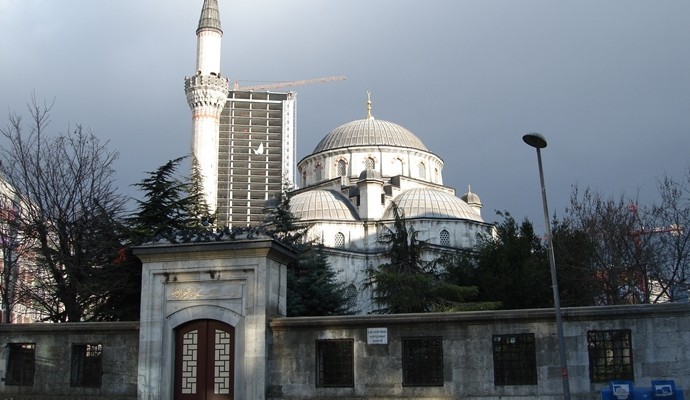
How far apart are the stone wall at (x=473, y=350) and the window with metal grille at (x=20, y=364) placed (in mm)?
5176

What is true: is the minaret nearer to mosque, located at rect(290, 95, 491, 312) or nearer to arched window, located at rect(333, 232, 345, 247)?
mosque, located at rect(290, 95, 491, 312)

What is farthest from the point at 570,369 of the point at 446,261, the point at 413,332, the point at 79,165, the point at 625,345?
the point at 446,261

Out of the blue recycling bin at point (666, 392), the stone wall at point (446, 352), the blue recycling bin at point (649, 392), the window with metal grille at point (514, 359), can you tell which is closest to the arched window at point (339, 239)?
the stone wall at point (446, 352)

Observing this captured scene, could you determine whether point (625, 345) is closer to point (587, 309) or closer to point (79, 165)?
point (587, 309)

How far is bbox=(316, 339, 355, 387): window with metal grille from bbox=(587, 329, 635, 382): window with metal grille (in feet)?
13.8

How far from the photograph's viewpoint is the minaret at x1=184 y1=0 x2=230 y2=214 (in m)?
51.8

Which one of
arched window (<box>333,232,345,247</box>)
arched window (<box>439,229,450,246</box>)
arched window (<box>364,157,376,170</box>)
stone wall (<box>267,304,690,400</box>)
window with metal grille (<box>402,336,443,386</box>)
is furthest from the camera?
arched window (<box>364,157,376,170</box>)

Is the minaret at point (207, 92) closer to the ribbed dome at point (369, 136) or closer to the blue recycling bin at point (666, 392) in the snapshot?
the ribbed dome at point (369, 136)

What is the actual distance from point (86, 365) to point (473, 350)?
768 centimetres

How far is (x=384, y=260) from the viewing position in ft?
155

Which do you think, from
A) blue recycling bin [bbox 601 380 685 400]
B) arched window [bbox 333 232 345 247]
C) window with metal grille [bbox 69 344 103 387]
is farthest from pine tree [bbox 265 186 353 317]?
arched window [bbox 333 232 345 247]

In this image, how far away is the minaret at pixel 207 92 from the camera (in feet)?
170

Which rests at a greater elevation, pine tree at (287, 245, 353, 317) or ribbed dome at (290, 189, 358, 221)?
ribbed dome at (290, 189, 358, 221)

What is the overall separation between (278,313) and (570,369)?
5.42 metres
